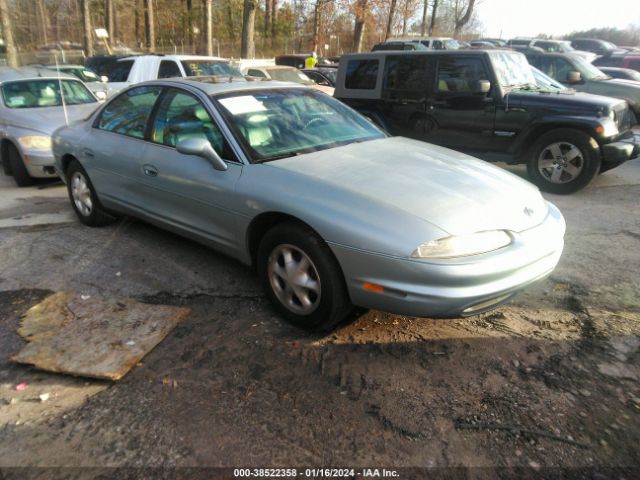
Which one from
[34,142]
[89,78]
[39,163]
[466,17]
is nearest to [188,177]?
[39,163]

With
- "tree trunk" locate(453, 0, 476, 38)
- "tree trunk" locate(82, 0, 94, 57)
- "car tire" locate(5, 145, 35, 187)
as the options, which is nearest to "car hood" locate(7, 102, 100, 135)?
"car tire" locate(5, 145, 35, 187)

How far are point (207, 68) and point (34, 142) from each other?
14.3 ft

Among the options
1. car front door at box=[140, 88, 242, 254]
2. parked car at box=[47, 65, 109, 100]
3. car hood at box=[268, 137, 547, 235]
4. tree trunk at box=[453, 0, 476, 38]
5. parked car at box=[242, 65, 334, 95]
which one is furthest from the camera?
tree trunk at box=[453, 0, 476, 38]

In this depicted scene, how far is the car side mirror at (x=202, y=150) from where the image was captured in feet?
10.9

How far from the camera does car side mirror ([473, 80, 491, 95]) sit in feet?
21.3

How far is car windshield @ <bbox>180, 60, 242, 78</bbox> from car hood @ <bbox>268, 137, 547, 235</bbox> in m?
7.08

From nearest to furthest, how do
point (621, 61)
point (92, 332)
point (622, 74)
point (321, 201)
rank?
point (321, 201) → point (92, 332) → point (622, 74) → point (621, 61)

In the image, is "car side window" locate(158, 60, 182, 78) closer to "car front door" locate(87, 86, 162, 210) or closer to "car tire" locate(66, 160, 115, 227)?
"car tire" locate(66, 160, 115, 227)

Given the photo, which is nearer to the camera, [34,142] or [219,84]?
[219,84]

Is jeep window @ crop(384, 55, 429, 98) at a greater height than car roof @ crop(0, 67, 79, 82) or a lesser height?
greater

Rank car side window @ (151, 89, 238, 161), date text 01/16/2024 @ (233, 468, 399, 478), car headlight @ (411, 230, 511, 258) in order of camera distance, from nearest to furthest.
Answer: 1. date text 01/16/2024 @ (233, 468, 399, 478)
2. car headlight @ (411, 230, 511, 258)
3. car side window @ (151, 89, 238, 161)

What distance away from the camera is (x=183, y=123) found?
3.90 m

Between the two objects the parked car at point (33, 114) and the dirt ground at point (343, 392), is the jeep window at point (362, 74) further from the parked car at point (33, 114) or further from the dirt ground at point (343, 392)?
the dirt ground at point (343, 392)

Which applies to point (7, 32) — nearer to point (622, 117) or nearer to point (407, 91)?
point (407, 91)
